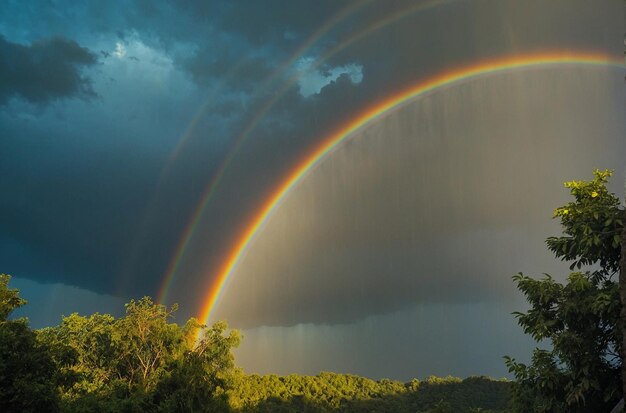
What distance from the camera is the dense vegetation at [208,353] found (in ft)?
42.8

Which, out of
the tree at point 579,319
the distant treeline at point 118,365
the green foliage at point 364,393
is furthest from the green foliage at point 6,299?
the green foliage at point 364,393

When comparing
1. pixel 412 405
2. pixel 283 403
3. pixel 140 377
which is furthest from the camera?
pixel 412 405

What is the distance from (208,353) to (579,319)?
97.4ft

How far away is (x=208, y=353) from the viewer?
38.1 metres

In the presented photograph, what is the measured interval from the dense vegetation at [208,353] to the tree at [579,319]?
27 mm

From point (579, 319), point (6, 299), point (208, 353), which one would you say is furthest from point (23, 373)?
point (208, 353)

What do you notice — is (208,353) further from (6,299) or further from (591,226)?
(591,226)

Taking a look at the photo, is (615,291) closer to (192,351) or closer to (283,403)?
(192,351)

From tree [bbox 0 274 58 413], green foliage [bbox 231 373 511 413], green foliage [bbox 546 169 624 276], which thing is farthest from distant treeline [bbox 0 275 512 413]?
green foliage [bbox 231 373 511 413]

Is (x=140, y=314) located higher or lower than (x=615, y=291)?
higher

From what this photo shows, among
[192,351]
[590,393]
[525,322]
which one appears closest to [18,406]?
[525,322]

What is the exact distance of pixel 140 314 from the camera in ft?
126

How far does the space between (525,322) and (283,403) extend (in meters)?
72.7

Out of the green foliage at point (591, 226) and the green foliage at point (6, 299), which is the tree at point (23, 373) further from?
the green foliage at point (591, 226)
